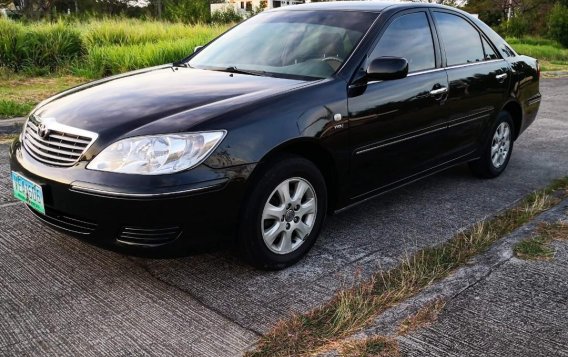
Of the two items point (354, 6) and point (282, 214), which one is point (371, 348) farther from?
point (354, 6)

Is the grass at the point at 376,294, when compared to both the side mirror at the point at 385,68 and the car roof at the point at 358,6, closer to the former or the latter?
the side mirror at the point at 385,68

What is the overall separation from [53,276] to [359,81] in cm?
212

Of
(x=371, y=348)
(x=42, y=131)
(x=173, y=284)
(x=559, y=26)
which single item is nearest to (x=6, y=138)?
(x=42, y=131)

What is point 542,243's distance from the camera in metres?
3.56

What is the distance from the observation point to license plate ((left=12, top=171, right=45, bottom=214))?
9.86ft

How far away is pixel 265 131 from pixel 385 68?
988mm

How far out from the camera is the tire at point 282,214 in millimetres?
3031

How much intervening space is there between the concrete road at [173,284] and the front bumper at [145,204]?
0.32 metres

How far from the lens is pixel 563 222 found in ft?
12.8

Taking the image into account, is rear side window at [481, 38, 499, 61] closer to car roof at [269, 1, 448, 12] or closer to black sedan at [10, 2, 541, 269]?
black sedan at [10, 2, 541, 269]

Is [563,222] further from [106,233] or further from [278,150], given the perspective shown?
[106,233]

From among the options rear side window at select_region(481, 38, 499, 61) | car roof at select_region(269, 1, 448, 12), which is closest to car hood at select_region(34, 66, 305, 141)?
car roof at select_region(269, 1, 448, 12)

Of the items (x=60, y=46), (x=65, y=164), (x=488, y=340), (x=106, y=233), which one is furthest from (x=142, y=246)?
(x=60, y=46)

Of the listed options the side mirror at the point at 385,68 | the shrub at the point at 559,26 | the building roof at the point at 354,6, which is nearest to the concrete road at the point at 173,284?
the side mirror at the point at 385,68
